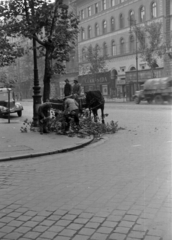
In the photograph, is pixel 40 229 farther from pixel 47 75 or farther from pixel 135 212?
pixel 47 75

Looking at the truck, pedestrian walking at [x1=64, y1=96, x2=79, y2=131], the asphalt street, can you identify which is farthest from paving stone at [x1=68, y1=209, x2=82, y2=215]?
the truck

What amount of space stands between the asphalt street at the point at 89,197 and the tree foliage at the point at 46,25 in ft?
20.2

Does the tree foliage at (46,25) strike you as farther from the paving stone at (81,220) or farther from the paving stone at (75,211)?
the paving stone at (81,220)

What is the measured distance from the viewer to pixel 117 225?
3.35 metres

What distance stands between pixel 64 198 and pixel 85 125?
748 cm

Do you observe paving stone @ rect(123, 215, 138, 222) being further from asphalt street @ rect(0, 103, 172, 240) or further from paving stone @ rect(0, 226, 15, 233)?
paving stone @ rect(0, 226, 15, 233)

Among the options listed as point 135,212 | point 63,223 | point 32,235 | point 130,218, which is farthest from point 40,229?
point 135,212

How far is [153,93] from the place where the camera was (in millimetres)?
26453

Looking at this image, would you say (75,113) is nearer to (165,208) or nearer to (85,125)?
(85,125)

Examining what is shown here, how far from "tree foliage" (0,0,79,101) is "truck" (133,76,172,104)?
9687mm

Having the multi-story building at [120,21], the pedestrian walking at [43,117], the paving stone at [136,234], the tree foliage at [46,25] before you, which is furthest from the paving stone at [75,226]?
the tree foliage at [46,25]

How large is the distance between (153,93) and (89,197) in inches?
907

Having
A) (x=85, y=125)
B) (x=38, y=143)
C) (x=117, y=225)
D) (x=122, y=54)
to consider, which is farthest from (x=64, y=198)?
(x=122, y=54)

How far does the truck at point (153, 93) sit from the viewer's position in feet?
71.8
